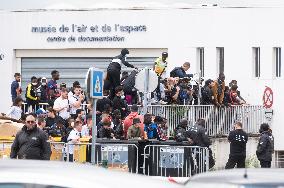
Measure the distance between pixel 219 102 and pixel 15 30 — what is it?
1442 centimetres

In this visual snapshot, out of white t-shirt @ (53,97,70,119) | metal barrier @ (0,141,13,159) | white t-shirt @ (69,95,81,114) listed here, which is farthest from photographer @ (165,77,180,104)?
metal barrier @ (0,141,13,159)

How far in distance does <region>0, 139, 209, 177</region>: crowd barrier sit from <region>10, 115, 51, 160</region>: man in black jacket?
432cm

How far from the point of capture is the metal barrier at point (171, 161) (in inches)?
1070

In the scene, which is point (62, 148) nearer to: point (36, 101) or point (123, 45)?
point (36, 101)

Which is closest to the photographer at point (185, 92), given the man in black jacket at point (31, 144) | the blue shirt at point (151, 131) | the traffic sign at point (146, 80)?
the blue shirt at point (151, 131)

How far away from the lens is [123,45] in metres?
48.8

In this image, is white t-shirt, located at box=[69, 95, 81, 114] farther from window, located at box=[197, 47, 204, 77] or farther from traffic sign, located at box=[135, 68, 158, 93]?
window, located at box=[197, 47, 204, 77]

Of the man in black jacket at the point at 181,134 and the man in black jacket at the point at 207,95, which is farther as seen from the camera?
the man in black jacket at the point at 207,95

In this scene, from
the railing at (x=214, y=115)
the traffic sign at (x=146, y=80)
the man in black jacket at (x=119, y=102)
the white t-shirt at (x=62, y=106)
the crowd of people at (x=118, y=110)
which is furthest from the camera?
the railing at (x=214, y=115)

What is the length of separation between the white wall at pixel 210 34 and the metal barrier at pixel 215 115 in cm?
453

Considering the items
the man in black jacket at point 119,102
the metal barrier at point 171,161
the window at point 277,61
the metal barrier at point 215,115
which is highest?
the window at point 277,61

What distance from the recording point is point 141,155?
27.0 m

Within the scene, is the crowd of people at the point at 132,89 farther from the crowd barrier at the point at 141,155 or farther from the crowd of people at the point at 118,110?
the crowd barrier at the point at 141,155

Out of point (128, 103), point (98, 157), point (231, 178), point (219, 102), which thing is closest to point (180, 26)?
point (219, 102)
